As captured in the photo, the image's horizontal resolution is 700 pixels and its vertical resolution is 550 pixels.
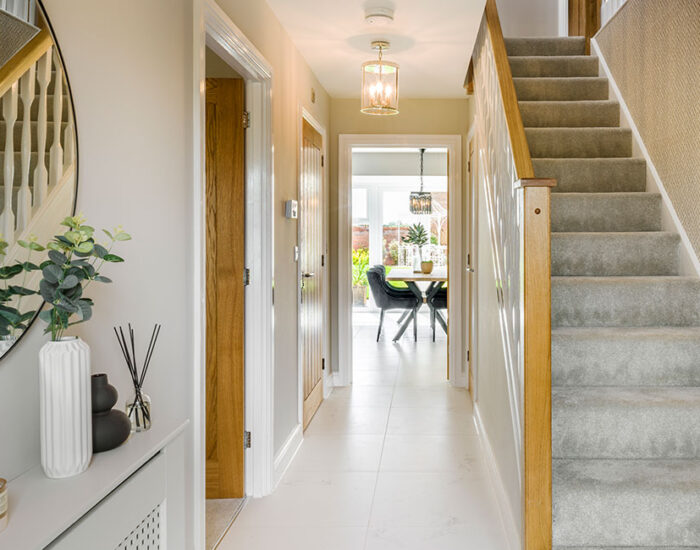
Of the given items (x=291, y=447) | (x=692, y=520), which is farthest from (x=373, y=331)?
(x=692, y=520)

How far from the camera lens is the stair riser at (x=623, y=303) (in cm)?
296

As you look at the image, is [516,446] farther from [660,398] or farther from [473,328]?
[473,328]

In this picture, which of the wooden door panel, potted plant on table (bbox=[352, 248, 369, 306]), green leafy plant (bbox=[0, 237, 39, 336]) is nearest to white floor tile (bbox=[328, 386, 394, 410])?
the wooden door panel

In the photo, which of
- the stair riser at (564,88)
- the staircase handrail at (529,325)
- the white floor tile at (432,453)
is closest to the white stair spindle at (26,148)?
the staircase handrail at (529,325)

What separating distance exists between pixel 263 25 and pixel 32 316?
2.23m

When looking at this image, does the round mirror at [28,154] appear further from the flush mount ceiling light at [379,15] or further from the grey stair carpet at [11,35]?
the flush mount ceiling light at [379,15]

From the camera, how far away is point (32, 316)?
1.26m

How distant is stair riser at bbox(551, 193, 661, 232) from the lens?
343 cm

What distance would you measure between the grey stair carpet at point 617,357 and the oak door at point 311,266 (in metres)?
1.50

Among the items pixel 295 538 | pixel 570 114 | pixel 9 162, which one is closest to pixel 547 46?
pixel 570 114

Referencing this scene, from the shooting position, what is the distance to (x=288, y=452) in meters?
3.54

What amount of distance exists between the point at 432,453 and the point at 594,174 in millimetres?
1885

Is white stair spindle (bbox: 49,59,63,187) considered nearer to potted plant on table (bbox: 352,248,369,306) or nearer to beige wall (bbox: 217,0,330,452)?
beige wall (bbox: 217,0,330,452)

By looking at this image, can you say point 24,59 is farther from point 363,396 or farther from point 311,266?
point 363,396
